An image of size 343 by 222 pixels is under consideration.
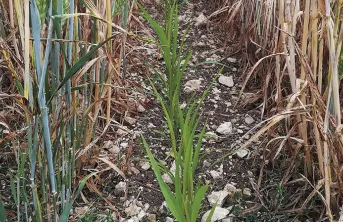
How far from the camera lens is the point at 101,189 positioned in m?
1.30

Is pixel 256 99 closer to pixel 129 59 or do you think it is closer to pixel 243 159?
pixel 243 159

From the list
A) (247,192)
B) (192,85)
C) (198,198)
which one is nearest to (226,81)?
(192,85)

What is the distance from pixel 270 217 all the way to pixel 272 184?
13 cm

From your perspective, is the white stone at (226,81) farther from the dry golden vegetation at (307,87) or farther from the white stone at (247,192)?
the white stone at (247,192)

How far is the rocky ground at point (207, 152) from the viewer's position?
4.15 ft

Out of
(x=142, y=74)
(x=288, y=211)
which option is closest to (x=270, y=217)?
(x=288, y=211)

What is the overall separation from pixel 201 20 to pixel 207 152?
3.58ft

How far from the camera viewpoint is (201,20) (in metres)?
2.21

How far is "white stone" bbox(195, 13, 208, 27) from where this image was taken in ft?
7.19

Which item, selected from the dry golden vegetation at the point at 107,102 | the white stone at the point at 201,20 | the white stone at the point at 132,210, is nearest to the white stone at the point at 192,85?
the dry golden vegetation at the point at 107,102

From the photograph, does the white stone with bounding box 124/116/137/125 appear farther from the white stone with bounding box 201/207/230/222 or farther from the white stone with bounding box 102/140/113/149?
the white stone with bounding box 201/207/230/222

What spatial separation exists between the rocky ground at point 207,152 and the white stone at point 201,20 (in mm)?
265

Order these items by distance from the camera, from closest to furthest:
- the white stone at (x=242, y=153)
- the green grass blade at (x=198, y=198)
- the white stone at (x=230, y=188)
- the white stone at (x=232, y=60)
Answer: the green grass blade at (x=198, y=198), the white stone at (x=230, y=188), the white stone at (x=242, y=153), the white stone at (x=232, y=60)

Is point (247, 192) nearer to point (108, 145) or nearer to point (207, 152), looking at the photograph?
point (207, 152)
